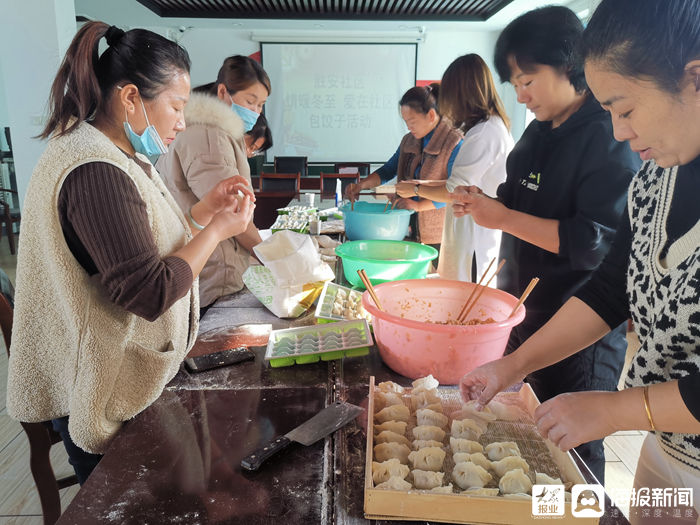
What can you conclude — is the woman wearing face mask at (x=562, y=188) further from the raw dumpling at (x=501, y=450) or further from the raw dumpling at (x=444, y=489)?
the raw dumpling at (x=444, y=489)

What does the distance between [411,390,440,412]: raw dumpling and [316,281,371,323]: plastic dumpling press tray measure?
47cm

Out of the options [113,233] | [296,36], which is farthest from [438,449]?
[296,36]

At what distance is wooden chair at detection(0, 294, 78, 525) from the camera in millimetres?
1302

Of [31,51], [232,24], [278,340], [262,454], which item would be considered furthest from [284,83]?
[262,454]

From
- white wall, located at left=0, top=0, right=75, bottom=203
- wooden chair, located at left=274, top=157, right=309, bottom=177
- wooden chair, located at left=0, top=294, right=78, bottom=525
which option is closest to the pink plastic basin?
wooden chair, located at left=0, top=294, right=78, bottom=525

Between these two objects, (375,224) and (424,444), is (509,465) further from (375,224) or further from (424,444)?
(375,224)

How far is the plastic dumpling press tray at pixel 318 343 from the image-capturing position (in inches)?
47.8

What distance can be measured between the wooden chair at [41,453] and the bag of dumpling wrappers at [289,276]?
710mm

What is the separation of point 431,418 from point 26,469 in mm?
1987

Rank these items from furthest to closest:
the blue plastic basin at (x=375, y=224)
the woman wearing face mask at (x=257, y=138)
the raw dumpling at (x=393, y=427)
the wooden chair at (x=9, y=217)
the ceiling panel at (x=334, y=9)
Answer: the ceiling panel at (x=334, y=9), the wooden chair at (x=9, y=217), the woman wearing face mask at (x=257, y=138), the blue plastic basin at (x=375, y=224), the raw dumpling at (x=393, y=427)

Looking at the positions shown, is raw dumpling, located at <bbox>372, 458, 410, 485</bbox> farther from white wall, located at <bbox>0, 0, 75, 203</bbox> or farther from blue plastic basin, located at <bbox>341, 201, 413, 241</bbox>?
white wall, located at <bbox>0, 0, 75, 203</bbox>

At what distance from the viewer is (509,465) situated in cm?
79

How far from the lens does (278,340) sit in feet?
4.26

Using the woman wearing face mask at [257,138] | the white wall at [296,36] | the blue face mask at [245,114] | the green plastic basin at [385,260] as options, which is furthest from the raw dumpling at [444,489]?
the white wall at [296,36]
